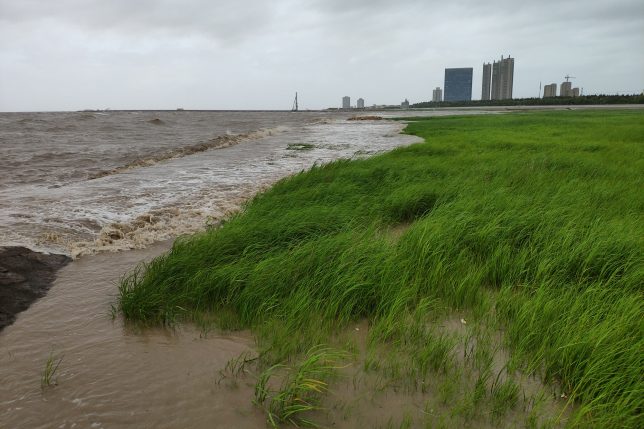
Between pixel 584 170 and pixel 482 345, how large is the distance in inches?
311

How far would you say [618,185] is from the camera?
7.02 metres

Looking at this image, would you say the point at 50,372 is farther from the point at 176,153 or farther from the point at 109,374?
the point at 176,153

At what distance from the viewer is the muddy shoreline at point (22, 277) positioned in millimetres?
3734

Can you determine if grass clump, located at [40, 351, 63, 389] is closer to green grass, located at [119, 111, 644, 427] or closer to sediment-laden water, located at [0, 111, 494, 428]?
sediment-laden water, located at [0, 111, 494, 428]

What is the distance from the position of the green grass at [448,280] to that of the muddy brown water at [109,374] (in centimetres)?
34

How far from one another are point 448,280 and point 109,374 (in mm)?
2990

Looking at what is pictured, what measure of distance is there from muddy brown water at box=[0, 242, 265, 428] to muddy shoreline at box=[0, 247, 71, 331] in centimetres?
16

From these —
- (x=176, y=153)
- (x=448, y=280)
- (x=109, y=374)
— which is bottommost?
(x=109, y=374)

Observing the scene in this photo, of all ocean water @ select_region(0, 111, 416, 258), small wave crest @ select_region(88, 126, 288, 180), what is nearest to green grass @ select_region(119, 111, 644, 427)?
ocean water @ select_region(0, 111, 416, 258)

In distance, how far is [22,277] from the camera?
172 inches

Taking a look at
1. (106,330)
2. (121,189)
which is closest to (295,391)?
(106,330)

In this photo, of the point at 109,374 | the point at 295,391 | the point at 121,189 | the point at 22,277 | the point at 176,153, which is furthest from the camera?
the point at 176,153

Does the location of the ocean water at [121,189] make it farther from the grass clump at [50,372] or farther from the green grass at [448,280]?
the grass clump at [50,372]

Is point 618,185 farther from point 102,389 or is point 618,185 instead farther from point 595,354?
point 102,389
